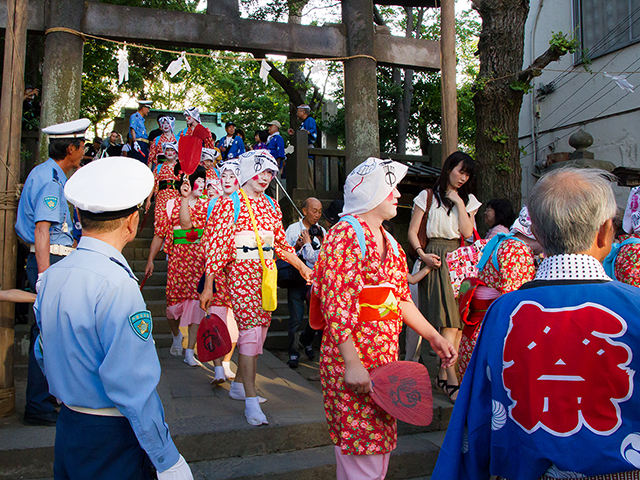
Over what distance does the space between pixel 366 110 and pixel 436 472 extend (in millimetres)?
7284

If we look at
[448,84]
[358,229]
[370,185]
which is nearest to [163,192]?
[448,84]

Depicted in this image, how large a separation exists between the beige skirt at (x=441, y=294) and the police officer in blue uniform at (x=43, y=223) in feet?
10.4

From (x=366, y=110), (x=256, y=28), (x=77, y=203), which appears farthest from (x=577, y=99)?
(x=77, y=203)

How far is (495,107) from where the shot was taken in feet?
26.8

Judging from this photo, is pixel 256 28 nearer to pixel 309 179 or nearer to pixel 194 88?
pixel 309 179

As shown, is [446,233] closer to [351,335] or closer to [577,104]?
[351,335]

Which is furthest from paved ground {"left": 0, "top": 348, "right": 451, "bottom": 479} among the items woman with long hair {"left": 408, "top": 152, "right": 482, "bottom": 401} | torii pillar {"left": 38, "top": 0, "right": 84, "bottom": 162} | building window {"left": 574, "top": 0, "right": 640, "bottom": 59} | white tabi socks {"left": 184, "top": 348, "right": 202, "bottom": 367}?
building window {"left": 574, "top": 0, "right": 640, "bottom": 59}

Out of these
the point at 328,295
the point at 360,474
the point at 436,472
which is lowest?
the point at 360,474

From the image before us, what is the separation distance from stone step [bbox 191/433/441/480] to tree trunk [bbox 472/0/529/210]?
5175 mm

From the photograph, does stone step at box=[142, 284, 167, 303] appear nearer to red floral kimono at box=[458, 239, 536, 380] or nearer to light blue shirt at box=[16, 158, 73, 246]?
light blue shirt at box=[16, 158, 73, 246]

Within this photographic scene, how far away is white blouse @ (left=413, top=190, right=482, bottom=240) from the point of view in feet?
15.7

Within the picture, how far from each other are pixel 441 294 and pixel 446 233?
0.58m

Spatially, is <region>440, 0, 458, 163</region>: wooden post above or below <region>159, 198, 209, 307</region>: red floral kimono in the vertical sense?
above

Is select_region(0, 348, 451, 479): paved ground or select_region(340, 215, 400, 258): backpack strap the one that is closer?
select_region(340, 215, 400, 258): backpack strap
